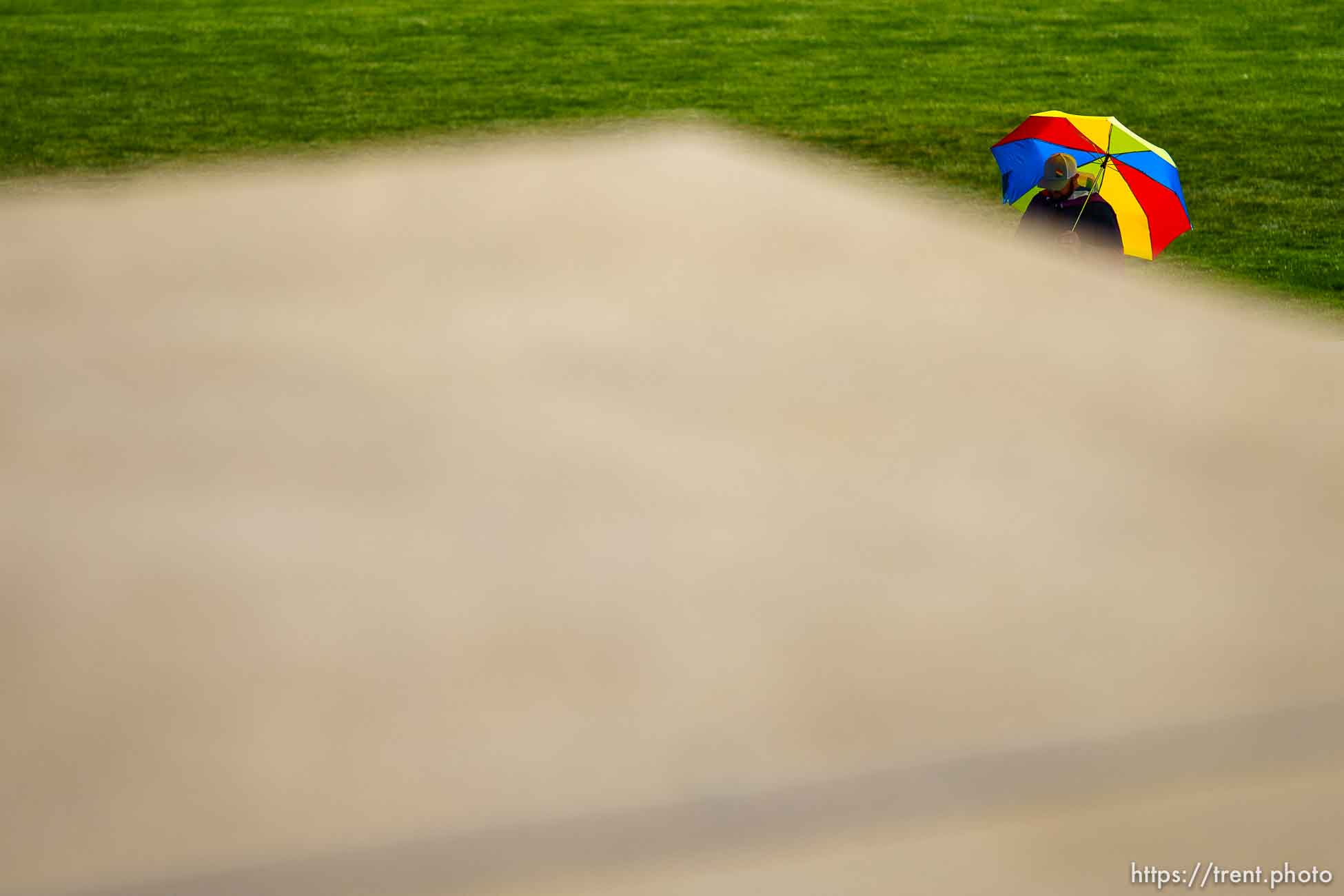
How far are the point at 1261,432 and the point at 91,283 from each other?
356cm

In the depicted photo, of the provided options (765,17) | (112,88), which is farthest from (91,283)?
(765,17)

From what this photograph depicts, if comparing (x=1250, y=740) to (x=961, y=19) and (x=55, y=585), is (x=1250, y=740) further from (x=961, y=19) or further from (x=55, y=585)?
(x=961, y=19)

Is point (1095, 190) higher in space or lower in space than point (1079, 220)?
higher

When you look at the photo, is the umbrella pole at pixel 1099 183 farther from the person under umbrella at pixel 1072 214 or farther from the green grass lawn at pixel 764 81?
the green grass lawn at pixel 764 81

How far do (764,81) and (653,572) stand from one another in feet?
23.4

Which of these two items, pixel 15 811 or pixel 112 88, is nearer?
pixel 15 811

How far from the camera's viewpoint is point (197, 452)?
3697 mm

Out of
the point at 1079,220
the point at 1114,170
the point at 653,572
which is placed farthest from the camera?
the point at 1114,170

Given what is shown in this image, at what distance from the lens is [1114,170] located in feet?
17.8

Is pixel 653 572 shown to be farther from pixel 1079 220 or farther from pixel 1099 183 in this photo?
pixel 1099 183

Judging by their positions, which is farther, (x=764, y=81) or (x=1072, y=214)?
(x=764, y=81)

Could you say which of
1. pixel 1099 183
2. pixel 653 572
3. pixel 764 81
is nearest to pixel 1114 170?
pixel 1099 183

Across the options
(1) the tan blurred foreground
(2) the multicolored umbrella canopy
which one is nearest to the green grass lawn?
(2) the multicolored umbrella canopy

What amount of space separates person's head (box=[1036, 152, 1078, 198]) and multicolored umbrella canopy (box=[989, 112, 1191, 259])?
0.08 m
